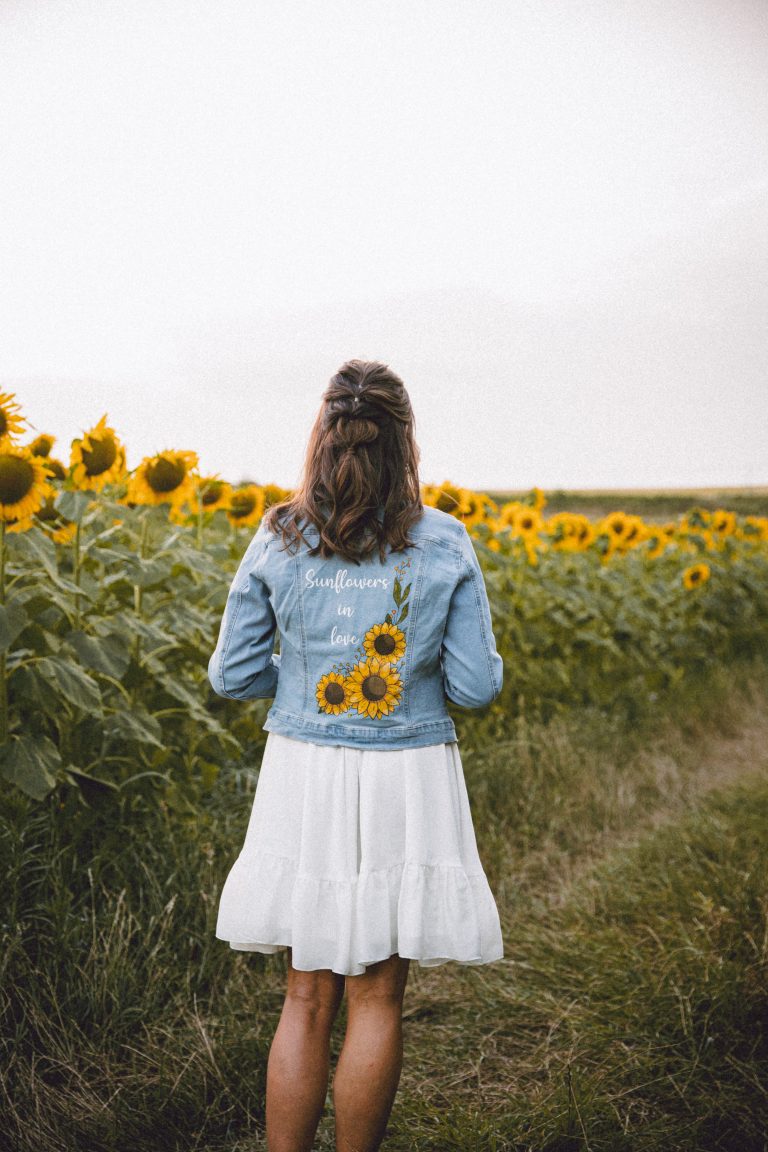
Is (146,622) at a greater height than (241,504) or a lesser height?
lesser

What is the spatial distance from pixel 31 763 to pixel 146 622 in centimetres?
94

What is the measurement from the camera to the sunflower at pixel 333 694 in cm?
232

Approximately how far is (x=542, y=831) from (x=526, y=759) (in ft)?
1.44

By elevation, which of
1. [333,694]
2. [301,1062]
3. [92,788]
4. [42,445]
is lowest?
[301,1062]

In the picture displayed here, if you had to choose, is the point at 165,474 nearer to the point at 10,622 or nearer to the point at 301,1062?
the point at 10,622

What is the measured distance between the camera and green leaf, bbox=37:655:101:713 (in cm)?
316

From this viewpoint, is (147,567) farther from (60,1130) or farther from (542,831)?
(542,831)

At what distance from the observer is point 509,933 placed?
12.8 feet

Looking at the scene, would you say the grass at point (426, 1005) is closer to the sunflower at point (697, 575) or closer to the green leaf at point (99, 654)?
the green leaf at point (99, 654)

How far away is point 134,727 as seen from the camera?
3.49 m

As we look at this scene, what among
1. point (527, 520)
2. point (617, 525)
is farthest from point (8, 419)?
point (617, 525)

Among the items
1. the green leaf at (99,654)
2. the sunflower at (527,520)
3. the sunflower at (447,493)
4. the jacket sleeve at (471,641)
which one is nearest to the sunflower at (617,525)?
the sunflower at (527,520)

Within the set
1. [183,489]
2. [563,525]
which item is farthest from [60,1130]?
[563,525]

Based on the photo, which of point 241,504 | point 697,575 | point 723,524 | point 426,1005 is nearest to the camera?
point 426,1005
